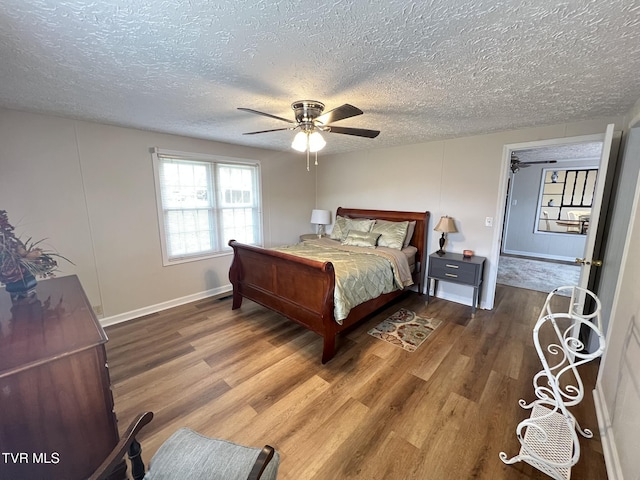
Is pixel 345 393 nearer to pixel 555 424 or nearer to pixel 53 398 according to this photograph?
pixel 555 424

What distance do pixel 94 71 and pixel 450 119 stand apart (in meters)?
2.96

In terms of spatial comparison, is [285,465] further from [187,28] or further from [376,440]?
[187,28]

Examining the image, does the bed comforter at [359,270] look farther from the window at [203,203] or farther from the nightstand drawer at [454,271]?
the window at [203,203]

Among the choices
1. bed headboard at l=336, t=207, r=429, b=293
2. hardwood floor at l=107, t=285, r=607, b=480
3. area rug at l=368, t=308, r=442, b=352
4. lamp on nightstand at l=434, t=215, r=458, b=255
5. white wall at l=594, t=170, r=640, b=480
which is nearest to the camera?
white wall at l=594, t=170, r=640, b=480

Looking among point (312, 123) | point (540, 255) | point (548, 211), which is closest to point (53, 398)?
point (312, 123)

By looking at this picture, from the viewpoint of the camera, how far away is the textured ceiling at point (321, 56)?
113cm

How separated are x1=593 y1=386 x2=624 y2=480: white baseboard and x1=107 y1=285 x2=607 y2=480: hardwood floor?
0.06 meters

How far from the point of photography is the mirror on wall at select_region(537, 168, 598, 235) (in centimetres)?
615

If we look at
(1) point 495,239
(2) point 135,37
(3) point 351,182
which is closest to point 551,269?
(1) point 495,239

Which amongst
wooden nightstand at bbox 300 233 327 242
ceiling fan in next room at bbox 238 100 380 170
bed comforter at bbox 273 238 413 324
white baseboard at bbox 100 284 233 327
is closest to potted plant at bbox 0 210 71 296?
ceiling fan in next room at bbox 238 100 380 170

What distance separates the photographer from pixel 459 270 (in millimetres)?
3428

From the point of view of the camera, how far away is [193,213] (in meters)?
3.74

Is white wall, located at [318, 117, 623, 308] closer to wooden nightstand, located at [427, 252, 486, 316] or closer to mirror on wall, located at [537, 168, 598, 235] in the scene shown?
wooden nightstand, located at [427, 252, 486, 316]

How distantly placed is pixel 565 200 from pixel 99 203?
29.9ft
